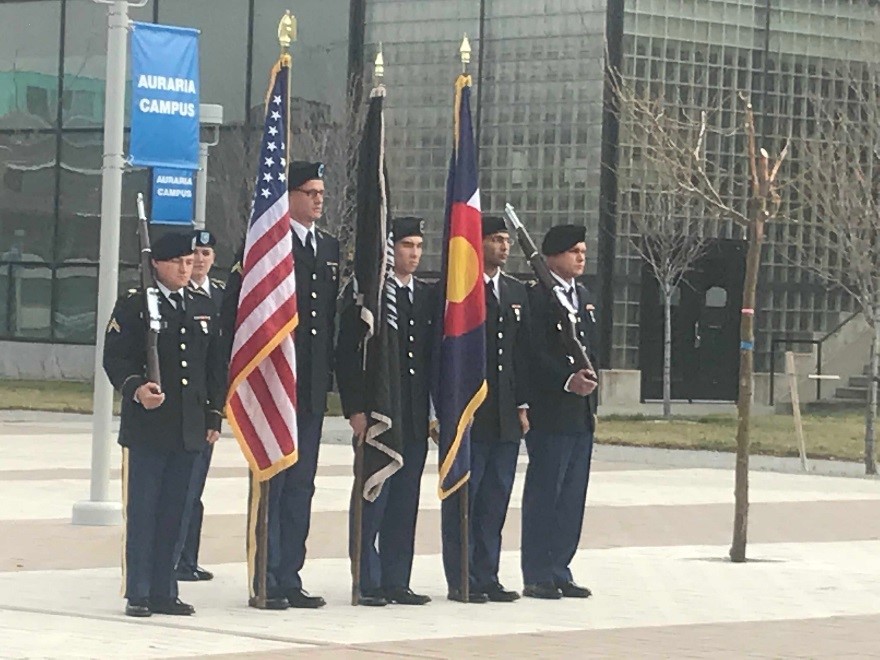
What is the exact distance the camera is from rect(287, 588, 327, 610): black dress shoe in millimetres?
11492

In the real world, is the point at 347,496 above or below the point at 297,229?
below

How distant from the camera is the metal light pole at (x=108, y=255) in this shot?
15867 mm

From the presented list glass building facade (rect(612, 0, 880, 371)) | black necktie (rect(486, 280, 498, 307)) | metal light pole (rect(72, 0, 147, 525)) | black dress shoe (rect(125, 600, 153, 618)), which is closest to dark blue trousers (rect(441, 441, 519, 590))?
black necktie (rect(486, 280, 498, 307))

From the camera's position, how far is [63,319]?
4184 cm

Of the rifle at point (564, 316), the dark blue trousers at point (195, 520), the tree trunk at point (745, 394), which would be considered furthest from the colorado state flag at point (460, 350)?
the tree trunk at point (745, 394)

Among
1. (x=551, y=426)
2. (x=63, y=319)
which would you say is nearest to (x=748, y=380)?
(x=551, y=426)

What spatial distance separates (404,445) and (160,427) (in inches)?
55.0

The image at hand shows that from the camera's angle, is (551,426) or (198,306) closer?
(198,306)

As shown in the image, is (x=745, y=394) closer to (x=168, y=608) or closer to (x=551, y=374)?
(x=551, y=374)

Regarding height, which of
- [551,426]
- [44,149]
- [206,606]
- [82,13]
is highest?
[82,13]

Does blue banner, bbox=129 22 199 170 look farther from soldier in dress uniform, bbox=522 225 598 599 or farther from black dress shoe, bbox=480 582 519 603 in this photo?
black dress shoe, bbox=480 582 519 603

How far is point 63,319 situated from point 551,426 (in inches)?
1201

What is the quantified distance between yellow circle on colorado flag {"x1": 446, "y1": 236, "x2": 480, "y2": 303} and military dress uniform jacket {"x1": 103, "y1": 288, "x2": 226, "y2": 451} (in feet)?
4.64

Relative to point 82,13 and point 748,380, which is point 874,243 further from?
point 82,13
